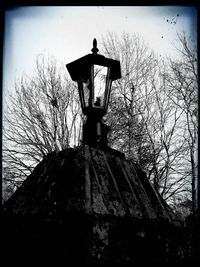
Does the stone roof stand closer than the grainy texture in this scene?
No

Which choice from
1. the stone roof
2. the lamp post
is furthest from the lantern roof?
the stone roof

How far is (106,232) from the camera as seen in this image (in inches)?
94.7

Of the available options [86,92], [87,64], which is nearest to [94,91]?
[86,92]

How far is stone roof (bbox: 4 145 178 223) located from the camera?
101 inches

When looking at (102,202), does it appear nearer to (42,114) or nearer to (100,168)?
(100,168)

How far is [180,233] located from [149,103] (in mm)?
Answer: 11562

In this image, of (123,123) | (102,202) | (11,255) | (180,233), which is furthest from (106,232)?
(123,123)

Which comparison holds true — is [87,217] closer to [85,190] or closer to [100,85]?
[85,190]

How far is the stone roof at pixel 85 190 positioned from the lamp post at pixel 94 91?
0.47 metres

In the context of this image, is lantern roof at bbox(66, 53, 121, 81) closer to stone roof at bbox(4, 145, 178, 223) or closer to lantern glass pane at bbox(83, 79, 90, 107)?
lantern glass pane at bbox(83, 79, 90, 107)

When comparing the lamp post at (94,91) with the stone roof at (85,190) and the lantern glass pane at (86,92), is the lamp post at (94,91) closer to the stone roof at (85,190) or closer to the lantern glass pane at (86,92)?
the lantern glass pane at (86,92)

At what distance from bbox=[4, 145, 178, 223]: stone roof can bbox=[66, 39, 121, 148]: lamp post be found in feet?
1.54

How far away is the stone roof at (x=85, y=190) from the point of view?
101 inches

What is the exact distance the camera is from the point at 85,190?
8.59 feet
